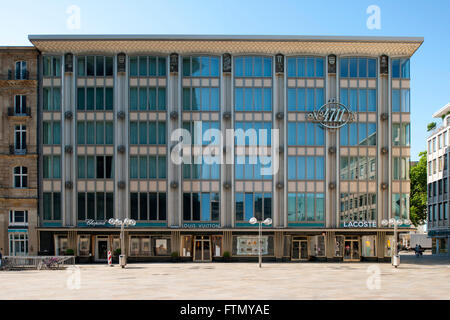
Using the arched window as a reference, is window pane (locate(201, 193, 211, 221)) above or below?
below

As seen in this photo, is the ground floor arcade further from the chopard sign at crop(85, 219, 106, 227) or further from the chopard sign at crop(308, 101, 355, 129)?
the chopard sign at crop(308, 101, 355, 129)

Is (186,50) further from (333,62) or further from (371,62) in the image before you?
(371,62)

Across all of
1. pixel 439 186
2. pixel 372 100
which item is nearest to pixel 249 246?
pixel 372 100

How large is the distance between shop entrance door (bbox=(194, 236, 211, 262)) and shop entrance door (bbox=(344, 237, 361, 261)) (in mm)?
14336

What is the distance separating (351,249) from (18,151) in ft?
119

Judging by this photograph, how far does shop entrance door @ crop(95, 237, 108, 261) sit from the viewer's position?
179 feet

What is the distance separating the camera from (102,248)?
5459 centimetres

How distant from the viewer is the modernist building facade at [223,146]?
53.8 meters

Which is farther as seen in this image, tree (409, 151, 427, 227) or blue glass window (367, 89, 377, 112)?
tree (409, 151, 427, 227)

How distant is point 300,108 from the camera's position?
54.5 m

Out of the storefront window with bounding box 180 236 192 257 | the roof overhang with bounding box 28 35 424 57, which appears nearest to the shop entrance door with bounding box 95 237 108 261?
the storefront window with bounding box 180 236 192 257

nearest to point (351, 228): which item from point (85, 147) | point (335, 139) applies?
point (335, 139)

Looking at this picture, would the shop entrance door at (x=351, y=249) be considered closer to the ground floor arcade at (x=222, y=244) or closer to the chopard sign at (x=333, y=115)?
the ground floor arcade at (x=222, y=244)
